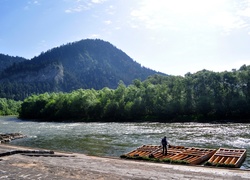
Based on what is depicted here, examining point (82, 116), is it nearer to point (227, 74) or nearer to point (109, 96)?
point (109, 96)

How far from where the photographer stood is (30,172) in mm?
17406

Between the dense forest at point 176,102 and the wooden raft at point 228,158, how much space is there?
60977 mm

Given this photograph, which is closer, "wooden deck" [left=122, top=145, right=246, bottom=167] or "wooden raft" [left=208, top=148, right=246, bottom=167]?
"wooden raft" [left=208, top=148, right=246, bottom=167]

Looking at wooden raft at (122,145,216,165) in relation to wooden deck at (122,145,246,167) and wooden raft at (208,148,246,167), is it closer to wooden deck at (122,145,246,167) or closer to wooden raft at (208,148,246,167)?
wooden deck at (122,145,246,167)

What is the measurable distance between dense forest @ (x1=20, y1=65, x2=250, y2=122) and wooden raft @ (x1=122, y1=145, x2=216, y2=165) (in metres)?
60.3

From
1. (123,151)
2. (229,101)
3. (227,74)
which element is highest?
(227,74)

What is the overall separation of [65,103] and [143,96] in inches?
1849

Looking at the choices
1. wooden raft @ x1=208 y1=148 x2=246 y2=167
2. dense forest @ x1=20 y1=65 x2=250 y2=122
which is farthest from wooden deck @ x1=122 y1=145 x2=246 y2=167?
dense forest @ x1=20 y1=65 x2=250 y2=122

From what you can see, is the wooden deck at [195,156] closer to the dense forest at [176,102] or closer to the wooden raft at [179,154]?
the wooden raft at [179,154]

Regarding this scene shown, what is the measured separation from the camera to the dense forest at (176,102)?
99.4m

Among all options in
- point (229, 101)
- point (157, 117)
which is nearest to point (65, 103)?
point (157, 117)

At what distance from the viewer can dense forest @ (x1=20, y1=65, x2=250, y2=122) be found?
99.4m

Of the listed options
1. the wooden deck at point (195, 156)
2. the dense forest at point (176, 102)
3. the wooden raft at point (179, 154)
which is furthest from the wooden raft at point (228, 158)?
the dense forest at point (176, 102)

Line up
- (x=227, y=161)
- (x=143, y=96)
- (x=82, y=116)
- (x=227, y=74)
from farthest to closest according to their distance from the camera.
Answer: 1. (x=82, y=116)
2. (x=143, y=96)
3. (x=227, y=74)
4. (x=227, y=161)
